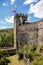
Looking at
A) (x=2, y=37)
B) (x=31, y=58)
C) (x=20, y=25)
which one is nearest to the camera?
→ (x=31, y=58)

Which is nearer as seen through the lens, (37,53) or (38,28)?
(37,53)

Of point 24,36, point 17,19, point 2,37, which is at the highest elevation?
point 17,19

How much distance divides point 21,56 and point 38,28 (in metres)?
4.98

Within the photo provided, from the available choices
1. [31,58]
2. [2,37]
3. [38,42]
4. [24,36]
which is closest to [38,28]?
[38,42]

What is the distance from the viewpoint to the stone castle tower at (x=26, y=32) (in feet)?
90.0

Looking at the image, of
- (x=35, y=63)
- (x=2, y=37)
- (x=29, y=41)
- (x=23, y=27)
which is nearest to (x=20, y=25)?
(x=23, y=27)

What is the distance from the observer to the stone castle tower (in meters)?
27.4

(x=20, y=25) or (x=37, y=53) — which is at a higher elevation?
(x=20, y=25)

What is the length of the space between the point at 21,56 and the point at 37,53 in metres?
4.77

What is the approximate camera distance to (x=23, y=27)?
102 feet

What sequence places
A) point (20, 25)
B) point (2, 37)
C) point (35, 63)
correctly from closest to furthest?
point (35, 63), point (20, 25), point (2, 37)

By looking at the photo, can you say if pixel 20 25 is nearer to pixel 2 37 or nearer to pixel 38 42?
pixel 38 42

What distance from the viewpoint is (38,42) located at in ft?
90.5

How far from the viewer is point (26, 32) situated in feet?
99.0
